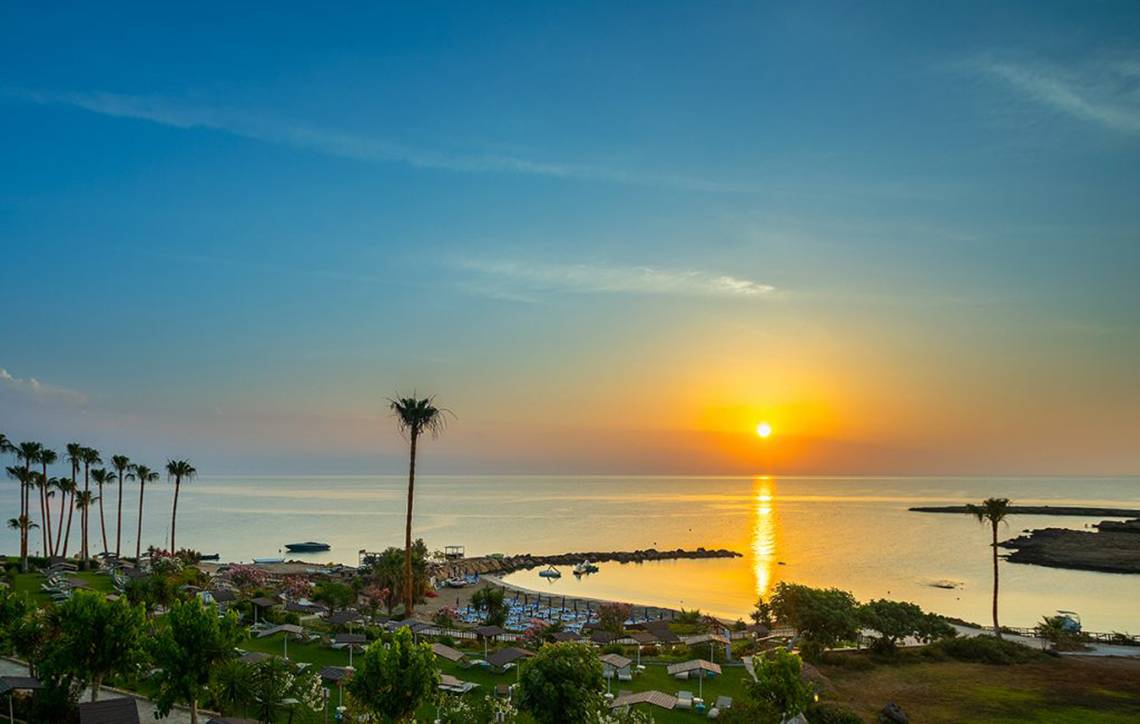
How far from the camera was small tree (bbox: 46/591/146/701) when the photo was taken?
23906mm

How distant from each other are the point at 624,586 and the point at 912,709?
63184 mm

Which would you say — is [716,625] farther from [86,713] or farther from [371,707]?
[86,713]

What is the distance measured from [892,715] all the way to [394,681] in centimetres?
2114

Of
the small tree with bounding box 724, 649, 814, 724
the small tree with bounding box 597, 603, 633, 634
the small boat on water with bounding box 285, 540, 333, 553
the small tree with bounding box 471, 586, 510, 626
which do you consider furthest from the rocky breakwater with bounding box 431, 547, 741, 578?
the small tree with bounding box 724, 649, 814, 724

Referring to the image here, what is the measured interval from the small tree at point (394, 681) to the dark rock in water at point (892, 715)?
1969 centimetres

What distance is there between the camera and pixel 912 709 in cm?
3186

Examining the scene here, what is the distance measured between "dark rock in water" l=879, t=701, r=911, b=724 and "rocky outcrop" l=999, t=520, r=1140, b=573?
95410 mm

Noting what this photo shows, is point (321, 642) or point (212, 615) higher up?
point (212, 615)

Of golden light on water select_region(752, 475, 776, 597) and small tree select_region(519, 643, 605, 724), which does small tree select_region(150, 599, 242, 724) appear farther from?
golden light on water select_region(752, 475, 776, 597)

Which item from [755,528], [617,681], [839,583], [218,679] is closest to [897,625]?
[617,681]

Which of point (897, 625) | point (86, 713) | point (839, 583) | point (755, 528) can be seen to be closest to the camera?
point (86, 713)

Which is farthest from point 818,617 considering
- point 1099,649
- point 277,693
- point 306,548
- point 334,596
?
point 306,548

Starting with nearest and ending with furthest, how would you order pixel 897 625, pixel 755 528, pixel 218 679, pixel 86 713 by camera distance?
1. pixel 86 713
2. pixel 218 679
3. pixel 897 625
4. pixel 755 528

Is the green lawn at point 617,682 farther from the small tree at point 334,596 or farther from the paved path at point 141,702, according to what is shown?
the small tree at point 334,596
